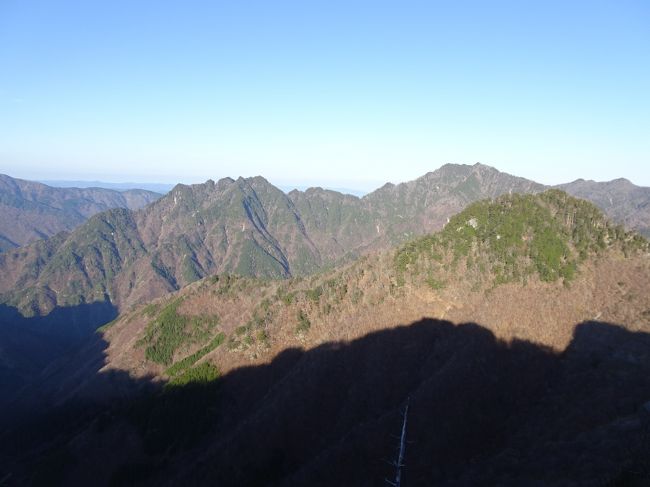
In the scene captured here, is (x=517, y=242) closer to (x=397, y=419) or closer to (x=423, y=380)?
(x=423, y=380)

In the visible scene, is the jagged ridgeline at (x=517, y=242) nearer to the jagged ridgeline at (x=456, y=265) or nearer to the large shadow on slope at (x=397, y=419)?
the jagged ridgeline at (x=456, y=265)

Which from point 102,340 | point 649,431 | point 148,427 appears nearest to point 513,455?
point 649,431

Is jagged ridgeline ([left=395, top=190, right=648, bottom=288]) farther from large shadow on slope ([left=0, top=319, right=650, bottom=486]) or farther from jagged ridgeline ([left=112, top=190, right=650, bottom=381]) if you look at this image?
large shadow on slope ([left=0, top=319, right=650, bottom=486])

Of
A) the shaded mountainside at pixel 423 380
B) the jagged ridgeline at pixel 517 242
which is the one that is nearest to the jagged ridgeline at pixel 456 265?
the jagged ridgeline at pixel 517 242

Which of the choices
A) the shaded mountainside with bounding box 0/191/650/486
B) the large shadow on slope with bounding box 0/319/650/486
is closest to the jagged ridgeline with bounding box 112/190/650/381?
the shaded mountainside with bounding box 0/191/650/486

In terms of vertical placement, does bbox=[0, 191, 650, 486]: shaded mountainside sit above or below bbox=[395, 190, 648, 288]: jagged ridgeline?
below

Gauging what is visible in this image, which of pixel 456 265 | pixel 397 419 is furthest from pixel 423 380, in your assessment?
pixel 456 265
